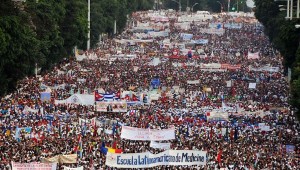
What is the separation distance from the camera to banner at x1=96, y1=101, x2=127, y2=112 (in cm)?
5462

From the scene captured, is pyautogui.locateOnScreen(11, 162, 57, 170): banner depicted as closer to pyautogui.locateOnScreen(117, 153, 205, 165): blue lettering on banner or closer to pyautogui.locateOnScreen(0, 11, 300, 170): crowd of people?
pyautogui.locateOnScreen(0, 11, 300, 170): crowd of people

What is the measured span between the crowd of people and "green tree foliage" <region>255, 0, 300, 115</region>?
6.04 ft

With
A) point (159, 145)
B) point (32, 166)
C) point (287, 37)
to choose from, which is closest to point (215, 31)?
point (287, 37)

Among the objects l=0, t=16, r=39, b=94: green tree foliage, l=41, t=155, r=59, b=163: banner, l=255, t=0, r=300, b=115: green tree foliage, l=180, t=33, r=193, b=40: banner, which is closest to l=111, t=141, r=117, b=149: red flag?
l=41, t=155, r=59, b=163: banner

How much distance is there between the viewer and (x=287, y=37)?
233 feet

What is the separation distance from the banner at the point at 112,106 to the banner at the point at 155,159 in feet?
52.6

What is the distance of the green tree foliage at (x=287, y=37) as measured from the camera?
2097 inches

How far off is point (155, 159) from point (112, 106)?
16626mm

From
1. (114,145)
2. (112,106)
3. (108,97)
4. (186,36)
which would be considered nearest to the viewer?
(114,145)

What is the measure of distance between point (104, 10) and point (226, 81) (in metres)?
54.2

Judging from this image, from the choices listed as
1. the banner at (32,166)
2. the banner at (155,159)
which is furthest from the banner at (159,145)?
the banner at (32,166)

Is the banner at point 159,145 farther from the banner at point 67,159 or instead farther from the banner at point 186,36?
the banner at point 186,36

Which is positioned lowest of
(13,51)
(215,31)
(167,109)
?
(167,109)

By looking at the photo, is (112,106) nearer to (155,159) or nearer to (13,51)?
(13,51)
